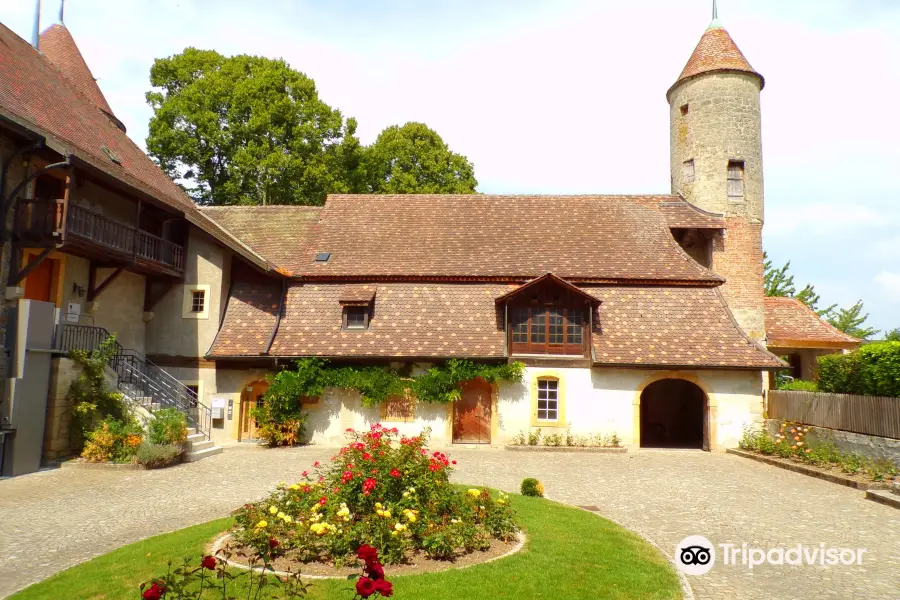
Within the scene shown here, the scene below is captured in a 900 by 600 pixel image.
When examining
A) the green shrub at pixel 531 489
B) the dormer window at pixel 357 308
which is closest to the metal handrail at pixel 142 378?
the dormer window at pixel 357 308

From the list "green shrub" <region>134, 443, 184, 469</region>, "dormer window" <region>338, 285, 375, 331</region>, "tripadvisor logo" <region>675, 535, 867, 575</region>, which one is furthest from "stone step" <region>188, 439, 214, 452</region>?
"tripadvisor logo" <region>675, 535, 867, 575</region>

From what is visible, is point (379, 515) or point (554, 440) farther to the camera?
point (554, 440)

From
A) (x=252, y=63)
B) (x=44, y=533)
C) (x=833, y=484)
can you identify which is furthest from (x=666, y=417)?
(x=252, y=63)

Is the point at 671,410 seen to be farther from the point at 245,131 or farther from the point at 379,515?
the point at 245,131

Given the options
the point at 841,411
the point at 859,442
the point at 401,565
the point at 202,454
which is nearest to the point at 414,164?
the point at 202,454

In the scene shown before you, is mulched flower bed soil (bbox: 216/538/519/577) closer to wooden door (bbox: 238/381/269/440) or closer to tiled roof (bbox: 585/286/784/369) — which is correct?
tiled roof (bbox: 585/286/784/369)

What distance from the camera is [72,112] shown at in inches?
744

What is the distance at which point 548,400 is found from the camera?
19.0 meters

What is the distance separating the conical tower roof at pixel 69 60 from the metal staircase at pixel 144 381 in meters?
13.2

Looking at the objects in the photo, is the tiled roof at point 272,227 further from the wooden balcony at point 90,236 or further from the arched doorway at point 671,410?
the arched doorway at point 671,410

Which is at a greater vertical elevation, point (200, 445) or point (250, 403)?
point (250, 403)

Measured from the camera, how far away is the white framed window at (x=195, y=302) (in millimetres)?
19984

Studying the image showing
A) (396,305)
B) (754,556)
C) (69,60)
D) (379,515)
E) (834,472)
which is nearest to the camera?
(379,515)

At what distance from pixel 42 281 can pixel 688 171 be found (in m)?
23.3
